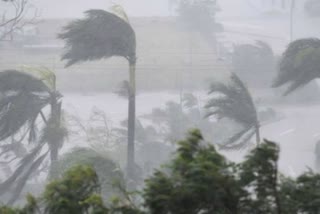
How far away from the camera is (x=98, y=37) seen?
6180mm

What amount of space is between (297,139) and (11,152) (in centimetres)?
362

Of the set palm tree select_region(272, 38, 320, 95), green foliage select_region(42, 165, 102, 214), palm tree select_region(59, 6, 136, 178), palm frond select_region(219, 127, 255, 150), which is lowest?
palm frond select_region(219, 127, 255, 150)

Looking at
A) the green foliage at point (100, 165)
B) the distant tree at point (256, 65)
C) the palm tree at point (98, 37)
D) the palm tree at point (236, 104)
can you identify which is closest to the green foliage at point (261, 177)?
the green foliage at point (100, 165)

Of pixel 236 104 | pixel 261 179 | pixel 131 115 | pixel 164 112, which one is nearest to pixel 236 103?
pixel 236 104

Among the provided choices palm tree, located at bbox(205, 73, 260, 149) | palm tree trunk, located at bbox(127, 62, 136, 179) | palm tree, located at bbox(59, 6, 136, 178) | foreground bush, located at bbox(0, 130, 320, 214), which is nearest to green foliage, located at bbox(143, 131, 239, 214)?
foreground bush, located at bbox(0, 130, 320, 214)

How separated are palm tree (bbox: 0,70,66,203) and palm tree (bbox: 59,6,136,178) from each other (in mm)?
439

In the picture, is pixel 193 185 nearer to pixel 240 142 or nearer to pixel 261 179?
pixel 261 179

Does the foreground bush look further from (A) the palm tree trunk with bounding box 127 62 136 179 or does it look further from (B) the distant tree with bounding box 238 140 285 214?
(A) the palm tree trunk with bounding box 127 62 136 179

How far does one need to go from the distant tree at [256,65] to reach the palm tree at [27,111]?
441 centimetres

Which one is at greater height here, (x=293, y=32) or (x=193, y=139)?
(x=193, y=139)

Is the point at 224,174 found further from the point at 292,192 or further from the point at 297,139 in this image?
the point at 297,139

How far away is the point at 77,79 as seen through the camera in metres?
11.6

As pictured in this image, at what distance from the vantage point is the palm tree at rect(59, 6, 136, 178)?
6207 mm

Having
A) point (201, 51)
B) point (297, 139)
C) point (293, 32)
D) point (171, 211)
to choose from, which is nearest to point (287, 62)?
point (297, 139)
